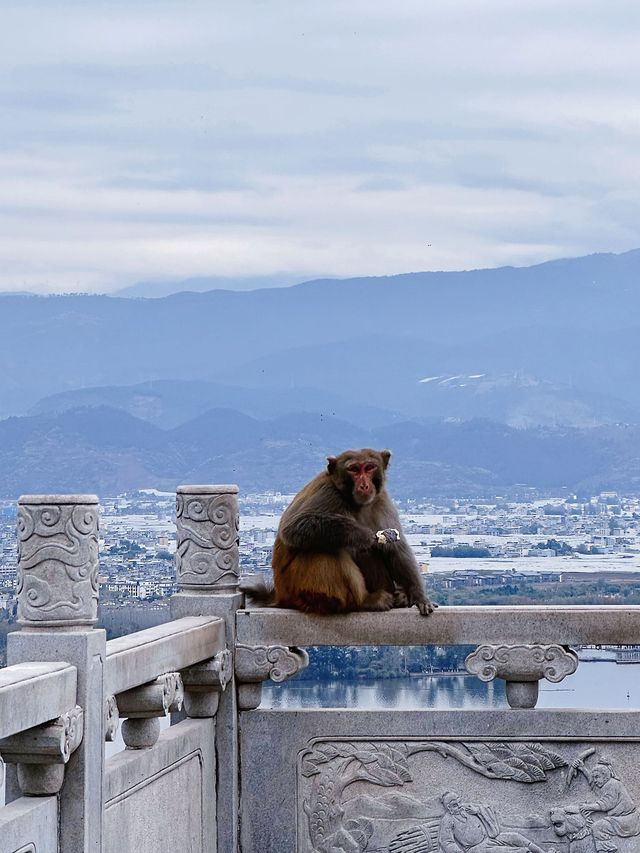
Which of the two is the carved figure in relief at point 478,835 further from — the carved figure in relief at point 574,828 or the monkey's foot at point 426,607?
the monkey's foot at point 426,607

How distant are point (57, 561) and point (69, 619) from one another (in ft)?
0.81

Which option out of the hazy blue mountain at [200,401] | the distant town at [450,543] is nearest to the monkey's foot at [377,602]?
the distant town at [450,543]

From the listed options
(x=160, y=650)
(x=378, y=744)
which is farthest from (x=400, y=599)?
(x=160, y=650)

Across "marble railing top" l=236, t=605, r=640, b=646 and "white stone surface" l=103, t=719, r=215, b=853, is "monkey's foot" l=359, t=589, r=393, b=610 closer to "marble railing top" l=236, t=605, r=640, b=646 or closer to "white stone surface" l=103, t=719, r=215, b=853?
"marble railing top" l=236, t=605, r=640, b=646

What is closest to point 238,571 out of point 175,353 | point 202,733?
point 202,733

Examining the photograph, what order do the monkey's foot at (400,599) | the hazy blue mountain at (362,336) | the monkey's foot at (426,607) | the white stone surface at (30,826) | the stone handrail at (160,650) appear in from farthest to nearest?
the hazy blue mountain at (362,336) → the monkey's foot at (400,599) → the monkey's foot at (426,607) → the stone handrail at (160,650) → the white stone surface at (30,826)

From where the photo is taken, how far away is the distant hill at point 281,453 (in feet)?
121

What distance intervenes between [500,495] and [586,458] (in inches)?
427

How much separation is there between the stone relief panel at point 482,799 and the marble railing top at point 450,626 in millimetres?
584

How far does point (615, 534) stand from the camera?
27.1 m

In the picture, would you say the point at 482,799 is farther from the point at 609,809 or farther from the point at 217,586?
the point at 217,586

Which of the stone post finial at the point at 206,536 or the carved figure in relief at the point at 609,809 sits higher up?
the stone post finial at the point at 206,536

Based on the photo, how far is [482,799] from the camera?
8.34m

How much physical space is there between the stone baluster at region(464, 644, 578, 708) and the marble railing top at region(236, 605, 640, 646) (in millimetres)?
55
